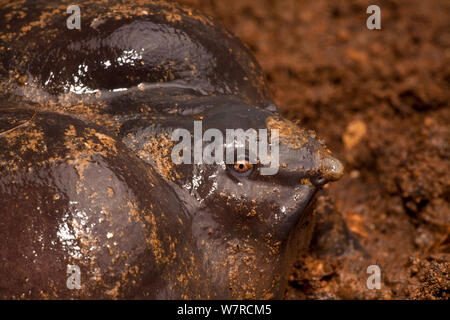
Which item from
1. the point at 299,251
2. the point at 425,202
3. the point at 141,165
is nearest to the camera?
the point at 141,165

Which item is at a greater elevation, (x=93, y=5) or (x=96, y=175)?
(x=93, y=5)

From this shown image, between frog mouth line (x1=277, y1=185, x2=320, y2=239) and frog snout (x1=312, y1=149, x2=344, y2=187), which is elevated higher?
frog snout (x1=312, y1=149, x2=344, y2=187)

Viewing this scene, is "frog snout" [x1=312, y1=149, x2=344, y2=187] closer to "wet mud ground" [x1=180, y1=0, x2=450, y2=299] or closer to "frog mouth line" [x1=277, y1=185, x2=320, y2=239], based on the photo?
"frog mouth line" [x1=277, y1=185, x2=320, y2=239]

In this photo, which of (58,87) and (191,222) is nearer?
(191,222)

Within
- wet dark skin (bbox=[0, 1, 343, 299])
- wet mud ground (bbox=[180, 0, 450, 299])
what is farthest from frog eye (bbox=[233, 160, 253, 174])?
wet mud ground (bbox=[180, 0, 450, 299])

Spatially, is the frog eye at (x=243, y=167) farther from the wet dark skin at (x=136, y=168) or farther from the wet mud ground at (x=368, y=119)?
the wet mud ground at (x=368, y=119)

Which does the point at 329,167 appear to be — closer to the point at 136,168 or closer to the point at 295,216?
the point at 295,216

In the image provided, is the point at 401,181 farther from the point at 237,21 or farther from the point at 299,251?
the point at 237,21
